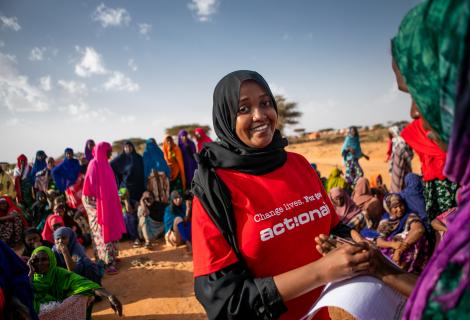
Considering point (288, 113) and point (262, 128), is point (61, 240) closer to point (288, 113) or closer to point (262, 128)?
point (262, 128)

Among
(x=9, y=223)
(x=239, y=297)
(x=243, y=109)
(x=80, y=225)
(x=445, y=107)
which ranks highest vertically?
(x=243, y=109)

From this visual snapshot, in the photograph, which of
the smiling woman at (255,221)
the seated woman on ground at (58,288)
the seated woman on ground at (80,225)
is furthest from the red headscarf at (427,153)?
the seated woman on ground at (80,225)

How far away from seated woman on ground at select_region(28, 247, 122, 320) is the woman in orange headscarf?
16.1 ft

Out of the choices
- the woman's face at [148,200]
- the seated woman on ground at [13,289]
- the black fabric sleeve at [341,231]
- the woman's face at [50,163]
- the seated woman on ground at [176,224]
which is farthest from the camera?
the woman's face at [50,163]

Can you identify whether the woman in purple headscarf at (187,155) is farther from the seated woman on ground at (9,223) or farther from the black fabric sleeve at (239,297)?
the black fabric sleeve at (239,297)

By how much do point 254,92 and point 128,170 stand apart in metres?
7.06

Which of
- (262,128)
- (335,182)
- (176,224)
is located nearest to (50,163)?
(176,224)

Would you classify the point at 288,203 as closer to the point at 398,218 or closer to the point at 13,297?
the point at 13,297

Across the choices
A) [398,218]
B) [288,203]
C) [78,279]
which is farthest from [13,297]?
[398,218]

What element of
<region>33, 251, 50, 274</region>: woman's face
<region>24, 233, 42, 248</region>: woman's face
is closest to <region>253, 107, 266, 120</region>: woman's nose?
<region>33, 251, 50, 274</region>: woman's face

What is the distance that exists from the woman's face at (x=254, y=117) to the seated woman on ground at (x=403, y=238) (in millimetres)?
3296

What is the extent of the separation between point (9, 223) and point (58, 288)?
14.3 ft

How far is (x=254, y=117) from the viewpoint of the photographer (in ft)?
4.76

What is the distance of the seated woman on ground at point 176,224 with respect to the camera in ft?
22.3
